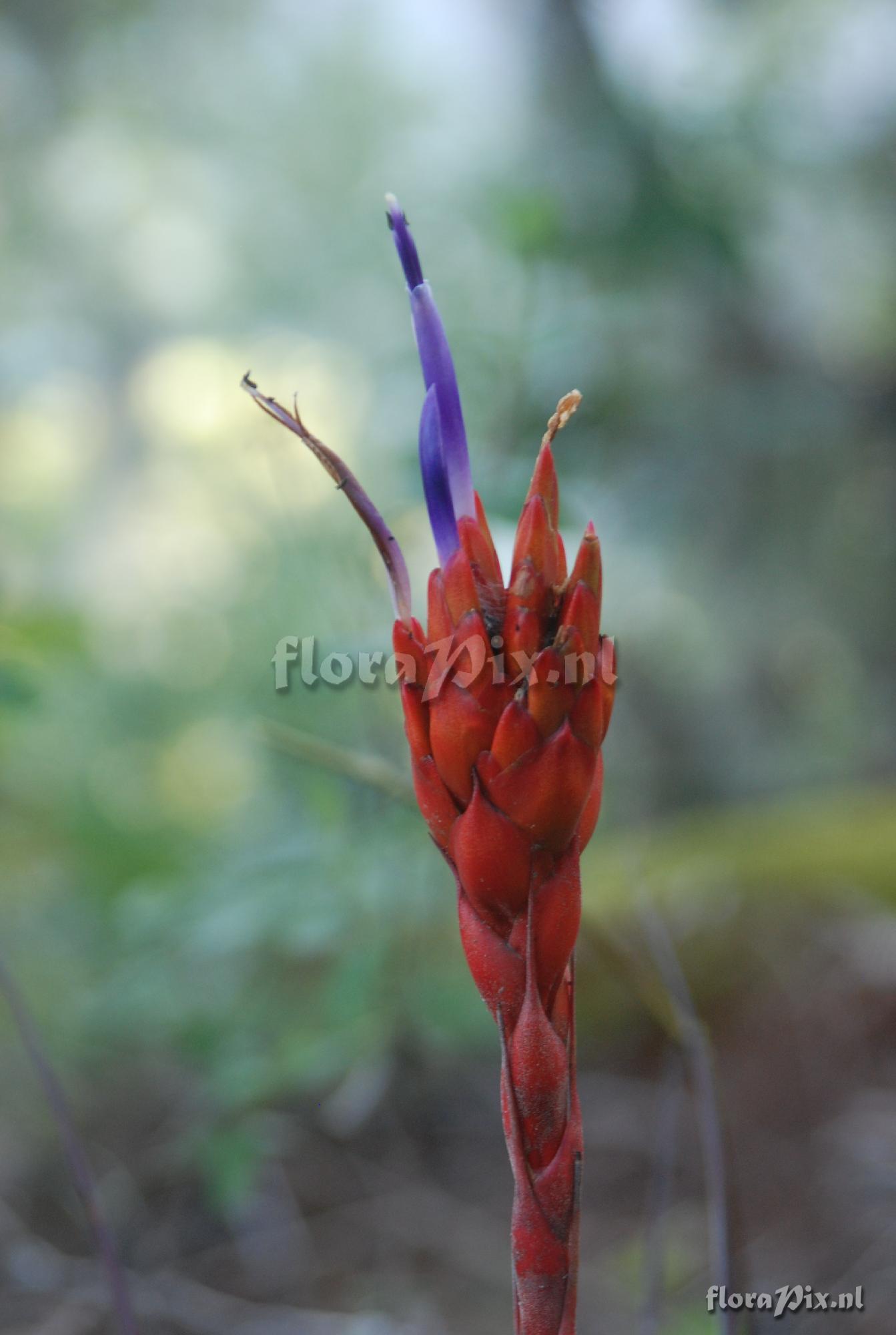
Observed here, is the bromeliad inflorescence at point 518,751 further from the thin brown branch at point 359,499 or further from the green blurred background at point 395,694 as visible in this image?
the green blurred background at point 395,694

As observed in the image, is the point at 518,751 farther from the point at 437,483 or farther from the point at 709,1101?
the point at 709,1101

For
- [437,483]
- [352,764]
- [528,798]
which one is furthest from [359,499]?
[352,764]

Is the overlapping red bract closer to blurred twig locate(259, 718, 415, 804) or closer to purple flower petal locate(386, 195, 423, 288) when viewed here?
purple flower petal locate(386, 195, 423, 288)

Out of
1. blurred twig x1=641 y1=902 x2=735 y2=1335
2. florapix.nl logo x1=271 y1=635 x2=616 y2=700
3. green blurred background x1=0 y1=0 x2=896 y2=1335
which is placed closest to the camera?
florapix.nl logo x1=271 y1=635 x2=616 y2=700

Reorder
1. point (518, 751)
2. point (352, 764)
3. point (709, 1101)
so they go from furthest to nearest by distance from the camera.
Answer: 1. point (352, 764)
2. point (709, 1101)
3. point (518, 751)

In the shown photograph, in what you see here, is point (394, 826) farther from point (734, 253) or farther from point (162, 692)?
point (734, 253)

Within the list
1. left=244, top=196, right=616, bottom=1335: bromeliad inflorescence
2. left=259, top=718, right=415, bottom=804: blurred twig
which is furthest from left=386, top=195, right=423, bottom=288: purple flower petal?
left=259, top=718, right=415, bottom=804: blurred twig

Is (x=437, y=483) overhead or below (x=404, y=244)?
below
